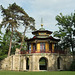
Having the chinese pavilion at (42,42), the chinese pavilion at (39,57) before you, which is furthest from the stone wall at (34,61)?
the chinese pavilion at (42,42)

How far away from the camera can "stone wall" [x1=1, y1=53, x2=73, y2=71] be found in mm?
28219

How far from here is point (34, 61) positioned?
28281mm

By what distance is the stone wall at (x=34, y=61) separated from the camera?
2822 centimetres

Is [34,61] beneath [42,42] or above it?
beneath

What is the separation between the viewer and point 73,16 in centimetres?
3022

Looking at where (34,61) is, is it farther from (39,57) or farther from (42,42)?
(42,42)

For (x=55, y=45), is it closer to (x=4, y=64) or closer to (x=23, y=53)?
(x=23, y=53)

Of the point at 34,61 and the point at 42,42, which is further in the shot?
the point at 42,42

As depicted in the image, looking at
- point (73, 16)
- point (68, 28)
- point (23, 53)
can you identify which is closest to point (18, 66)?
point (23, 53)

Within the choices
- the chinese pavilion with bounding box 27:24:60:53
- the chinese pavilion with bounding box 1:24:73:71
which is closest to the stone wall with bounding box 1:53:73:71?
the chinese pavilion with bounding box 1:24:73:71

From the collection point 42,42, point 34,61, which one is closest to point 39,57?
point 34,61

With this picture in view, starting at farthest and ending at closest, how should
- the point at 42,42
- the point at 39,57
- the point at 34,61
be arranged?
the point at 42,42, the point at 39,57, the point at 34,61

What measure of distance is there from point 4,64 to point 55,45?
1140 centimetres

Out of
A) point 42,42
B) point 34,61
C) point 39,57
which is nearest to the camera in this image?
point 34,61
